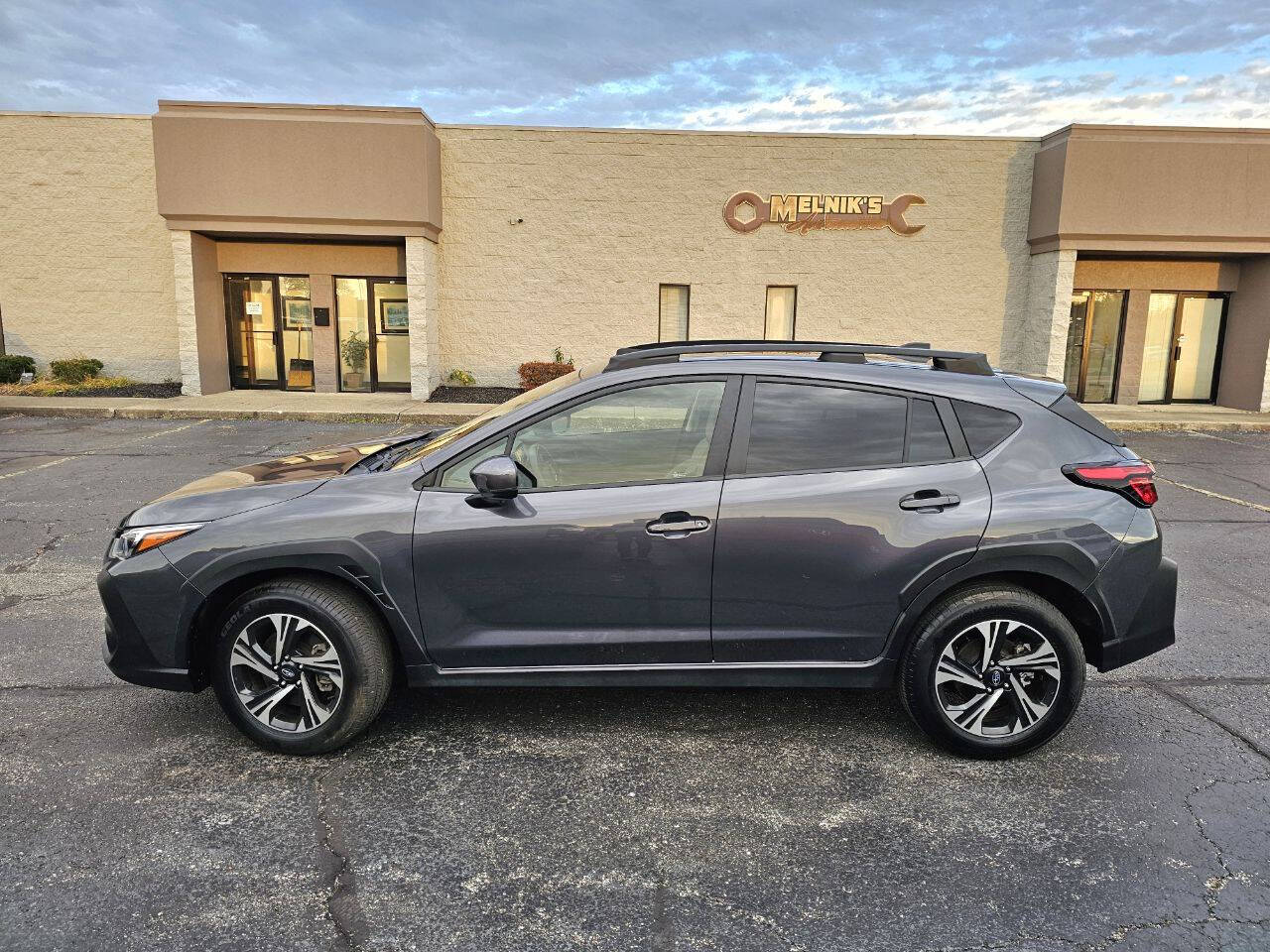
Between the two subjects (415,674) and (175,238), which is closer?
(415,674)

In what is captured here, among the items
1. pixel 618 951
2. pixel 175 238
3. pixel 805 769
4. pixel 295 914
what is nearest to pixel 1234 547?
pixel 805 769

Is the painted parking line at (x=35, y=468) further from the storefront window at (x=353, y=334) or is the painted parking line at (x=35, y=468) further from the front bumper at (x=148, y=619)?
the storefront window at (x=353, y=334)

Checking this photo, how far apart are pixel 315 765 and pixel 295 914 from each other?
3.03 feet

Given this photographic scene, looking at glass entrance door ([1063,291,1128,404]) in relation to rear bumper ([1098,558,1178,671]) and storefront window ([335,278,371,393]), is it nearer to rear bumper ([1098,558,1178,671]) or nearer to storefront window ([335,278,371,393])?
storefront window ([335,278,371,393])

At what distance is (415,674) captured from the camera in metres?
3.57

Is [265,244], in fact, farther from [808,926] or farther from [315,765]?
[808,926]

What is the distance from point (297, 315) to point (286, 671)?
17.2 metres

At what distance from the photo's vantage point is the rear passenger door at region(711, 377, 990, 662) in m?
3.45

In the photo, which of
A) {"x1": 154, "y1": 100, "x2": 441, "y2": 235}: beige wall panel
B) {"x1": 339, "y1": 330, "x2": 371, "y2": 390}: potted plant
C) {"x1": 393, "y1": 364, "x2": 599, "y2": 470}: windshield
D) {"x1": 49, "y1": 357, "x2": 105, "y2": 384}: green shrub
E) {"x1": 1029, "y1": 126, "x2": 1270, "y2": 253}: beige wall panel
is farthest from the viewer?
{"x1": 339, "y1": 330, "x2": 371, "y2": 390}: potted plant

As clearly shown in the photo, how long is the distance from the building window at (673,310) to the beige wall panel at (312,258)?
5.68 meters

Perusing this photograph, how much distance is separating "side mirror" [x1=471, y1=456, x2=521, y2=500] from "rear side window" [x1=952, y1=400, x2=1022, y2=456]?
1.89 m

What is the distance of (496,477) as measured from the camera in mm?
3340

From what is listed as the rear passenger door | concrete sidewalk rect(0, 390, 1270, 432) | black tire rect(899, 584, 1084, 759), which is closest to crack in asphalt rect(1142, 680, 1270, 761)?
black tire rect(899, 584, 1084, 759)

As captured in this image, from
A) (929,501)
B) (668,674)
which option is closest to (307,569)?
(668,674)
